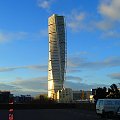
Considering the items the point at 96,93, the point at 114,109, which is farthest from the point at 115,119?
the point at 96,93

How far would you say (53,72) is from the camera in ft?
Result: 642

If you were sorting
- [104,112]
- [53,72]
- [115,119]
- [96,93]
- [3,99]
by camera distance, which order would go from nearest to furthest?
[115,119] → [104,112] → [96,93] → [3,99] → [53,72]

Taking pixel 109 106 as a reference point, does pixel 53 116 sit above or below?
below

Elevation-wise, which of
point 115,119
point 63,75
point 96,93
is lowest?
point 115,119

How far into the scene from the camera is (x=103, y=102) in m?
40.5

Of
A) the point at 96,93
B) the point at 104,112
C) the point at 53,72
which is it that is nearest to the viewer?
the point at 104,112

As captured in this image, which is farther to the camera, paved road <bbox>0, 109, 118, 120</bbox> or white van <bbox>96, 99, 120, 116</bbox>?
white van <bbox>96, 99, 120, 116</bbox>

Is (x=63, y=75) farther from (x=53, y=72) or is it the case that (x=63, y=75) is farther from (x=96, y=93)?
(x=96, y=93)

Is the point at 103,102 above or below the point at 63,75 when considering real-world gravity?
below

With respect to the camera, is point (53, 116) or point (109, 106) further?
point (53, 116)

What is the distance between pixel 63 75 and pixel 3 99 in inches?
2161

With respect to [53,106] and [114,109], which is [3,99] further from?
[114,109]

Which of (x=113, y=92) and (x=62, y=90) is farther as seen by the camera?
(x=62, y=90)

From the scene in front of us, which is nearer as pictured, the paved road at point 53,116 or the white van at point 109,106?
the paved road at point 53,116
